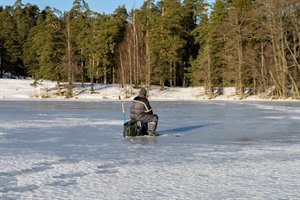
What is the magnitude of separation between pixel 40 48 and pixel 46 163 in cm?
→ 5645

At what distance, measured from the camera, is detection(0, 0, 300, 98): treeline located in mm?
53156

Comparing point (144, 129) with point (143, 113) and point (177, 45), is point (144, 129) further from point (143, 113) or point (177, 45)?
point (177, 45)

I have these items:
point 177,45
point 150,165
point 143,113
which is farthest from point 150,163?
point 177,45

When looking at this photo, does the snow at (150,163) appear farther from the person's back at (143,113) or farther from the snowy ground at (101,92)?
the snowy ground at (101,92)

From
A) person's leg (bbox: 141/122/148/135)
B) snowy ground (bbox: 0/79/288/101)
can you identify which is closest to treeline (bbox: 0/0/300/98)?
snowy ground (bbox: 0/79/288/101)

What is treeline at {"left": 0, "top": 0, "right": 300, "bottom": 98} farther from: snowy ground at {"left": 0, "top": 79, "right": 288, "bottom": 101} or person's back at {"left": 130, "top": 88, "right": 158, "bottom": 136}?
person's back at {"left": 130, "top": 88, "right": 158, "bottom": 136}

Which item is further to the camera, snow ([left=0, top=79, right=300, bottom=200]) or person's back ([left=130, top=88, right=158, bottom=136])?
person's back ([left=130, top=88, right=158, bottom=136])

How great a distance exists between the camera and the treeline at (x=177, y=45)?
174 ft

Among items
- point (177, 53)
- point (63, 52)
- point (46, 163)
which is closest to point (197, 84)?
point (177, 53)

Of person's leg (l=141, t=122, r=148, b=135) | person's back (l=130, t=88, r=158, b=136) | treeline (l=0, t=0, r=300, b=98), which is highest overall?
treeline (l=0, t=0, r=300, b=98)

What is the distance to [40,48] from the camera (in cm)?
6306

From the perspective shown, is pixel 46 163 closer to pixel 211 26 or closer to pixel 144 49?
pixel 211 26

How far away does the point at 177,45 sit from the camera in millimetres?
63062

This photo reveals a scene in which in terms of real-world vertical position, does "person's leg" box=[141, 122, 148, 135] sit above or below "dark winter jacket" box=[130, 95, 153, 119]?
below
